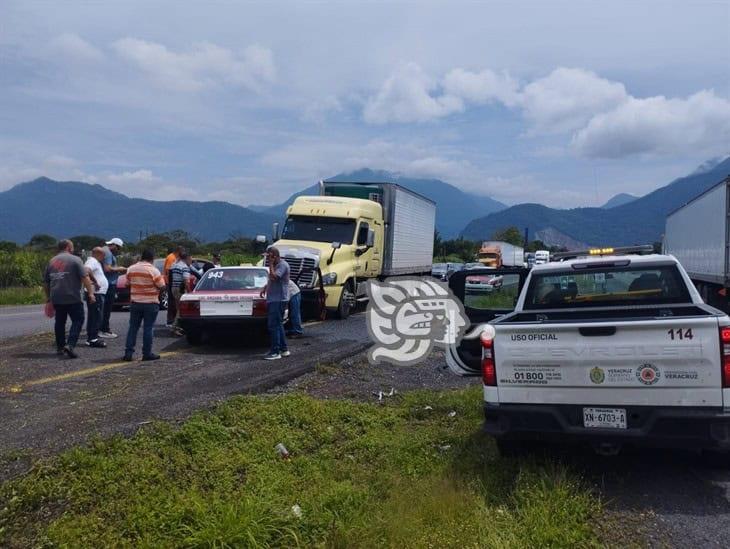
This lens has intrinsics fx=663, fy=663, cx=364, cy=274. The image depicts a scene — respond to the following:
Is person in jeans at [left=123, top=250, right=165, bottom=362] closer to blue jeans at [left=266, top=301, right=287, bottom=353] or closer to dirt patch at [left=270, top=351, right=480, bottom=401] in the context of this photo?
blue jeans at [left=266, top=301, right=287, bottom=353]

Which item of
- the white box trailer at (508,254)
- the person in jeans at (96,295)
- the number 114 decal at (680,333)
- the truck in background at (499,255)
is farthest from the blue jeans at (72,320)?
the white box trailer at (508,254)

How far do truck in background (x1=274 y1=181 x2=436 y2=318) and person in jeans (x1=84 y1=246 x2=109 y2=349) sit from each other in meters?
4.35

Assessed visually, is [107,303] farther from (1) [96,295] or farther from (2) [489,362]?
(2) [489,362]

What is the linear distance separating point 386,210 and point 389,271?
1789 mm

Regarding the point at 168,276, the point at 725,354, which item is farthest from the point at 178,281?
the point at 725,354

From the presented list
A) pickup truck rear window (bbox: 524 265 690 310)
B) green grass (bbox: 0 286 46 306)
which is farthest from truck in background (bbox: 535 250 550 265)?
green grass (bbox: 0 286 46 306)

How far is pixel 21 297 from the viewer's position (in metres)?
26.2

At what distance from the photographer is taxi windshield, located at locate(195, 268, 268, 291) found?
1155 centimetres

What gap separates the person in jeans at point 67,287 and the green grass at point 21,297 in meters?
17.8

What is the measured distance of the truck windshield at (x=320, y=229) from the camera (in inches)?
646

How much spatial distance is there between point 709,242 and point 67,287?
16.2 metres

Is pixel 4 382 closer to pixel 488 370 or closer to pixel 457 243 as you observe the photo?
pixel 488 370

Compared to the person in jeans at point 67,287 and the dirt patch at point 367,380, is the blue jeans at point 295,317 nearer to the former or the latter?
the dirt patch at point 367,380

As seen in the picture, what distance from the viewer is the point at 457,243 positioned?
318 feet
